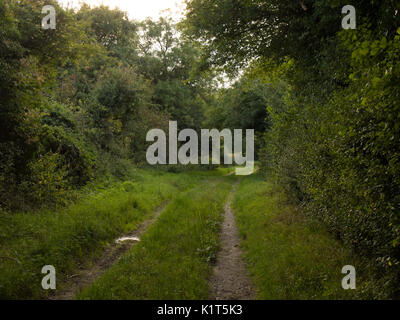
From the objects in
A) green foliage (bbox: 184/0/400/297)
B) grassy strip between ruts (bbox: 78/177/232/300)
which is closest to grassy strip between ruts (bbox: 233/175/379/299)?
green foliage (bbox: 184/0/400/297)

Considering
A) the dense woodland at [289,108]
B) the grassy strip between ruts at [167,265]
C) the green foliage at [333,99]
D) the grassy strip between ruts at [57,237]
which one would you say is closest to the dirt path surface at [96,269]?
the grassy strip between ruts at [57,237]

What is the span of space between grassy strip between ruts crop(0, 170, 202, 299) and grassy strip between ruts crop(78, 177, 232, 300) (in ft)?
3.76

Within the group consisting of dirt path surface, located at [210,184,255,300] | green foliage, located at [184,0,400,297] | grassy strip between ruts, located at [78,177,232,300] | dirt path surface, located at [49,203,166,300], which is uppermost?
green foliage, located at [184,0,400,297]

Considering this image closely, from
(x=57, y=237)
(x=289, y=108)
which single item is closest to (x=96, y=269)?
(x=57, y=237)

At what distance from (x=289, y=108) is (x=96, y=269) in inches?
340

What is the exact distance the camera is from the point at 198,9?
11.2m

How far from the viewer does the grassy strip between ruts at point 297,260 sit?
17.4 ft

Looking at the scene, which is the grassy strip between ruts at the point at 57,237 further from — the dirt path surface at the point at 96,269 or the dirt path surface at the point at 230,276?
the dirt path surface at the point at 230,276

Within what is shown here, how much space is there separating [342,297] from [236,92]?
2649cm

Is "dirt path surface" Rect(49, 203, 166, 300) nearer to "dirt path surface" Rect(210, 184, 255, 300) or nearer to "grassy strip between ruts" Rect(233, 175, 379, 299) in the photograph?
"dirt path surface" Rect(210, 184, 255, 300)

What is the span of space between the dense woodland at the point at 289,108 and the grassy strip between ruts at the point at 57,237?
3.31 ft

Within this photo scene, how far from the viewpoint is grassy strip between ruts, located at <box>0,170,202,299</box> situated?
18.7 ft

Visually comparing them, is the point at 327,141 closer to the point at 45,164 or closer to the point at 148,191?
the point at 45,164
